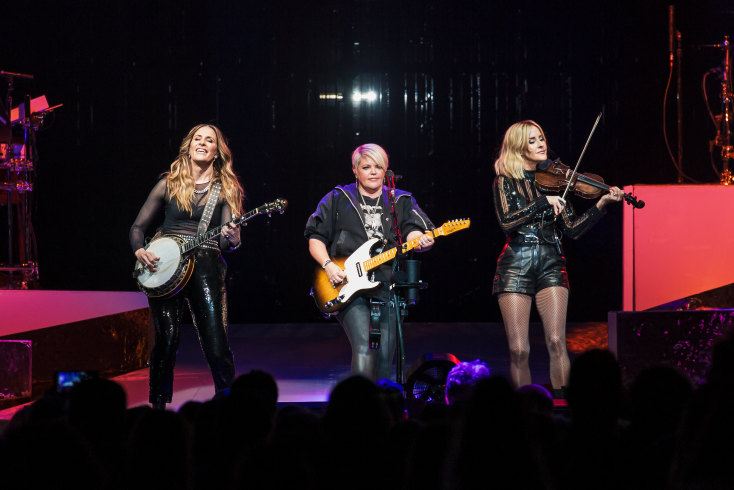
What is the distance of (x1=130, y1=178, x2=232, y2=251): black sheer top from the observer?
17.9 feet

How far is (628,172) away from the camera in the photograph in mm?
10859

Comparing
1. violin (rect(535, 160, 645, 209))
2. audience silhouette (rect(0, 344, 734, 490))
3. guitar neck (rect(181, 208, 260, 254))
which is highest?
violin (rect(535, 160, 645, 209))

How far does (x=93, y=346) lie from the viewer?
25.3 ft

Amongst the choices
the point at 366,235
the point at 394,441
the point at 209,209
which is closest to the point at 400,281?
the point at 366,235

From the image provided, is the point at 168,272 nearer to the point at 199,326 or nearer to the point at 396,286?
the point at 199,326

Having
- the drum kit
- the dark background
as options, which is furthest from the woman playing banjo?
the dark background

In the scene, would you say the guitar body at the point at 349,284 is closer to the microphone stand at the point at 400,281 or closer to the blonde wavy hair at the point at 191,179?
the microphone stand at the point at 400,281

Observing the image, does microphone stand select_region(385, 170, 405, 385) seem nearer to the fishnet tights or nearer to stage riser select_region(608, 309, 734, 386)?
the fishnet tights

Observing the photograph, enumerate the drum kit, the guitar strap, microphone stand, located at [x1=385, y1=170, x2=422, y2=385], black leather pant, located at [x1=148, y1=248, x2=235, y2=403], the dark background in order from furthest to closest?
1. the dark background
2. the drum kit
3. the guitar strap
4. black leather pant, located at [x1=148, y1=248, x2=235, y2=403]
5. microphone stand, located at [x1=385, y1=170, x2=422, y2=385]

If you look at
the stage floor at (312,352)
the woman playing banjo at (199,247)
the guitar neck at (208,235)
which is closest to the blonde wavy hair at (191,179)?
the woman playing banjo at (199,247)

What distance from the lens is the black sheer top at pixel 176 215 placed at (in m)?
5.44

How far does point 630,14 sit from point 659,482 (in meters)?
9.55

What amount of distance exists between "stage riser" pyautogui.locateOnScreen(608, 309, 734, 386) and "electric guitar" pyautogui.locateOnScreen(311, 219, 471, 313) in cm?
134

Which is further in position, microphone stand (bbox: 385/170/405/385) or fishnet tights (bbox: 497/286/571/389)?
fishnet tights (bbox: 497/286/571/389)
